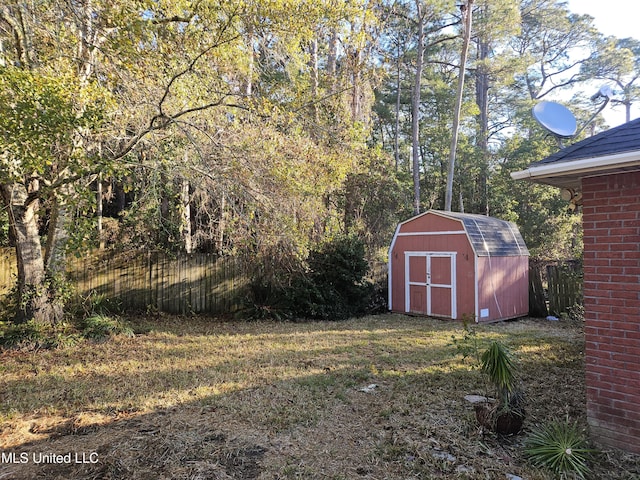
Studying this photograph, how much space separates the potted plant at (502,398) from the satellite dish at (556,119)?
3.71m

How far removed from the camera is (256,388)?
173 inches

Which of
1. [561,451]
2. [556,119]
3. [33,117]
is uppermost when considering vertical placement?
[556,119]

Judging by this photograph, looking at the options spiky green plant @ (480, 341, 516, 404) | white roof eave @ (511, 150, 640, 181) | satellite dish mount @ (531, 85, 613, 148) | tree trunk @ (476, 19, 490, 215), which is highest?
tree trunk @ (476, 19, 490, 215)

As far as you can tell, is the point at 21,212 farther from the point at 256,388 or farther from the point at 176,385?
the point at 256,388

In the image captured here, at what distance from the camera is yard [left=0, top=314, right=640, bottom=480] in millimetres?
2779

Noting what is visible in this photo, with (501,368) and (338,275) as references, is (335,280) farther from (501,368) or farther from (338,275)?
(501,368)

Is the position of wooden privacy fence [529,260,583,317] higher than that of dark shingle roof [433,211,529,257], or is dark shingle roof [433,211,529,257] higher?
dark shingle roof [433,211,529,257]

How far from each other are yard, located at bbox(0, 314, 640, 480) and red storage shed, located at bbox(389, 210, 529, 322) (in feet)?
7.70

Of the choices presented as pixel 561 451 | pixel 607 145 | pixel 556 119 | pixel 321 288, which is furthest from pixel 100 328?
pixel 556 119

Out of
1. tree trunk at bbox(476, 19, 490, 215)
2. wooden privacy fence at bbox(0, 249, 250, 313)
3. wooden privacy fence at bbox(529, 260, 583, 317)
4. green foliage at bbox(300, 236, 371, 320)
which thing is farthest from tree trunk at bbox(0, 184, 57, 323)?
tree trunk at bbox(476, 19, 490, 215)

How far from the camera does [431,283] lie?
956cm

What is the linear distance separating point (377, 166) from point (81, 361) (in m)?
10.3

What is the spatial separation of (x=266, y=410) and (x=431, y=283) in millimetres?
6671

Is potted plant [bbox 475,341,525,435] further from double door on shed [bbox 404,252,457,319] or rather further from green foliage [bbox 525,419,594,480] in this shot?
double door on shed [bbox 404,252,457,319]
